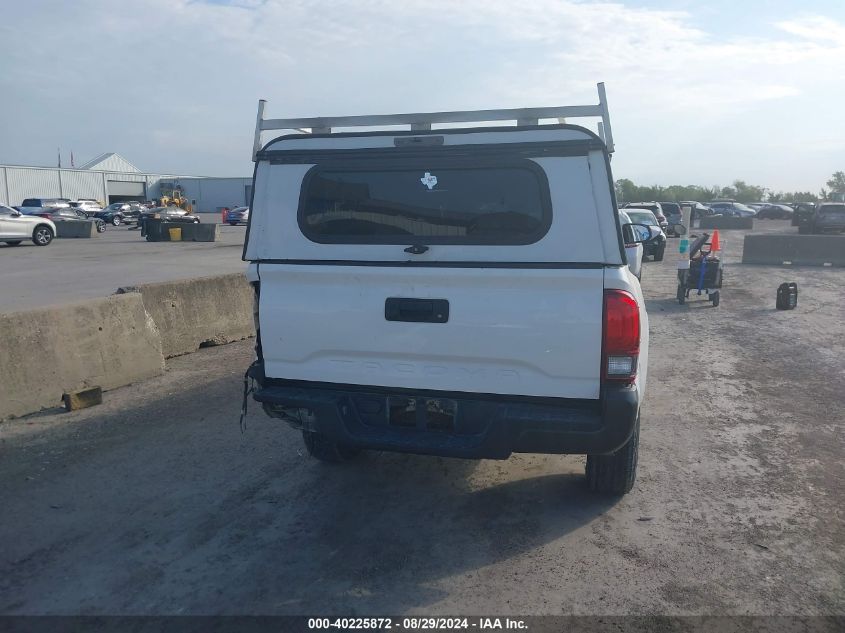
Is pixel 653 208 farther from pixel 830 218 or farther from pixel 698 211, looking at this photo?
pixel 698 211

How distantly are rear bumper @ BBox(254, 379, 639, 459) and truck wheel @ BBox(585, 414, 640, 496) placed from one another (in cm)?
67

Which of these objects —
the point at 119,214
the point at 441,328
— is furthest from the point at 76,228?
A: the point at 441,328

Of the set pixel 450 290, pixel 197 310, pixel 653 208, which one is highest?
pixel 653 208

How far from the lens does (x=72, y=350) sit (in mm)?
6770

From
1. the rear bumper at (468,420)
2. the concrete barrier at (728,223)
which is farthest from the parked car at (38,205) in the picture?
the rear bumper at (468,420)

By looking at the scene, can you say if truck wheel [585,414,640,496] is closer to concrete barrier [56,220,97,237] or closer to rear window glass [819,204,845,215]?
rear window glass [819,204,845,215]

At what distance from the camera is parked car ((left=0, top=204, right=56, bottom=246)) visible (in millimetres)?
26703

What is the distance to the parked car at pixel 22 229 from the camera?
2670cm

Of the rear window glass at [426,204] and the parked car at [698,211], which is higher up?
the parked car at [698,211]

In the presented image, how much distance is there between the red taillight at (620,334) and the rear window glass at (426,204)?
553 mm

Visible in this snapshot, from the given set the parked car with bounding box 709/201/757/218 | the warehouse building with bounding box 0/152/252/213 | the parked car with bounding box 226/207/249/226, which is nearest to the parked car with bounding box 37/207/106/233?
the parked car with bounding box 226/207/249/226

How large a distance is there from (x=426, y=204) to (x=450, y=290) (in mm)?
561

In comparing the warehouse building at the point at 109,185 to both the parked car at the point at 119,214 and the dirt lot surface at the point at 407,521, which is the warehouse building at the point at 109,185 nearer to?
the parked car at the point at 119,214

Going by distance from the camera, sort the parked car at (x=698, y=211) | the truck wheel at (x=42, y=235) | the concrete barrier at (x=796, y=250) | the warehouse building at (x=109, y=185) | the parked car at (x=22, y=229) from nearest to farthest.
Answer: the concrete barrier at (x=796, y=250) < the parked car at (x=22, y=229) < the truck wheel at (x=42, y=235) < the parked car at (x=698, y=211) < the warehouse building at (x=109, y=185)
